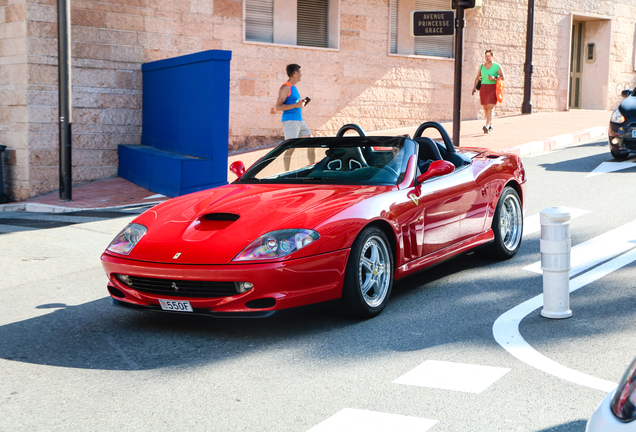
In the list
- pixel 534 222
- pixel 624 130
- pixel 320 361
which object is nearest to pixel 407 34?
pixel 624 130

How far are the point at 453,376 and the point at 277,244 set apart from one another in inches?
51.8

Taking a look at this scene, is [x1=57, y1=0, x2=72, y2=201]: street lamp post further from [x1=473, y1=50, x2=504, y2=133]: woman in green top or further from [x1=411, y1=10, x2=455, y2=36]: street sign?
[x1=473, y1=50, x2=504, y2=133]: woman in green top

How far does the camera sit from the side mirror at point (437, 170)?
5.62 metres

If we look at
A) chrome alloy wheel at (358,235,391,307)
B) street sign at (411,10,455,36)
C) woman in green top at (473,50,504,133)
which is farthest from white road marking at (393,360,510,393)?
woman in green top at (473,50,504,133)

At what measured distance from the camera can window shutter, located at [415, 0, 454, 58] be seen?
66.3 ft

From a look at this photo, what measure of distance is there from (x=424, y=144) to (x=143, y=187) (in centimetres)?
833

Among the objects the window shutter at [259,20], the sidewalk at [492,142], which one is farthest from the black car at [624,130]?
the window shutter at [259,20]

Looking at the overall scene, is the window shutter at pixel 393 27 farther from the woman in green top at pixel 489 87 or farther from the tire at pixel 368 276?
the tire at pixel 368 276

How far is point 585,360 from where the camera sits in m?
4.11

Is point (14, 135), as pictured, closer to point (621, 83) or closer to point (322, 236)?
point (322, 236)

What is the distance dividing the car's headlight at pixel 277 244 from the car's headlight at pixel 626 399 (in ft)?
9.16

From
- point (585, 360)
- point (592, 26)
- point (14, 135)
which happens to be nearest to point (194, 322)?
point (585, 360)

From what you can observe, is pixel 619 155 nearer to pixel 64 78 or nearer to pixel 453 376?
pixel 64 78

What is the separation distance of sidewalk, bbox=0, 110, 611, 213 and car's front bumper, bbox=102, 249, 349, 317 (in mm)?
7311
